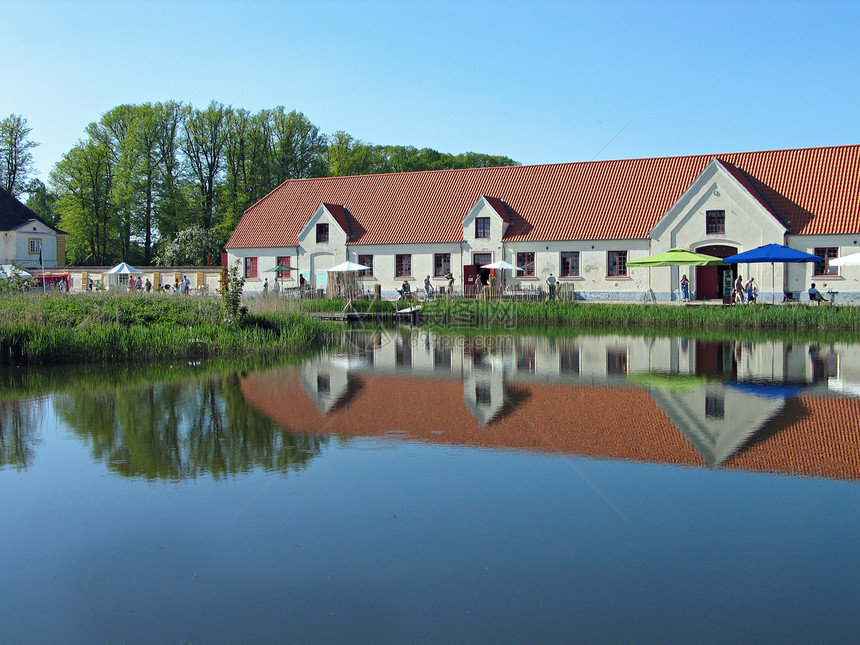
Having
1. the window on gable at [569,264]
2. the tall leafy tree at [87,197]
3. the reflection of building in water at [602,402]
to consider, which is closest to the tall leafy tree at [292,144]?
the tall leafy tree at [87,197]

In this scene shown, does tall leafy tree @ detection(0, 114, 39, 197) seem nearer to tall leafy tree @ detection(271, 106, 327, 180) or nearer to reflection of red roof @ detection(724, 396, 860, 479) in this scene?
tall leafy tree @ detection(271, 106, 327, 180)

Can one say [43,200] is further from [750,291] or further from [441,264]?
[750,291]

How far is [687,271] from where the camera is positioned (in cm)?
3722

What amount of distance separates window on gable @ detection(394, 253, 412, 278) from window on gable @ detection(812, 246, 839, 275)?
19.2 meters

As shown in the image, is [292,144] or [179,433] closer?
[179,433]

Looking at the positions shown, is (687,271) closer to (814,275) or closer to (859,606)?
(814,275)

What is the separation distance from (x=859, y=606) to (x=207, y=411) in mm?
9168

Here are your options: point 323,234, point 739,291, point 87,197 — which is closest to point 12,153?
point 87,197

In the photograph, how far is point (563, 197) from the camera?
41.4m

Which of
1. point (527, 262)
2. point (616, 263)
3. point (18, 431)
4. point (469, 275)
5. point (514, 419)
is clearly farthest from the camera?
point (469, 275)

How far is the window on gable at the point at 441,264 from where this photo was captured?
42.1 meters

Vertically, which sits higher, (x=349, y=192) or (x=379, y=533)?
(x=349, y=192)

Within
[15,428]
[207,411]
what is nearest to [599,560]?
[207,411]

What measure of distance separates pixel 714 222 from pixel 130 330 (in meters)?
27.2
